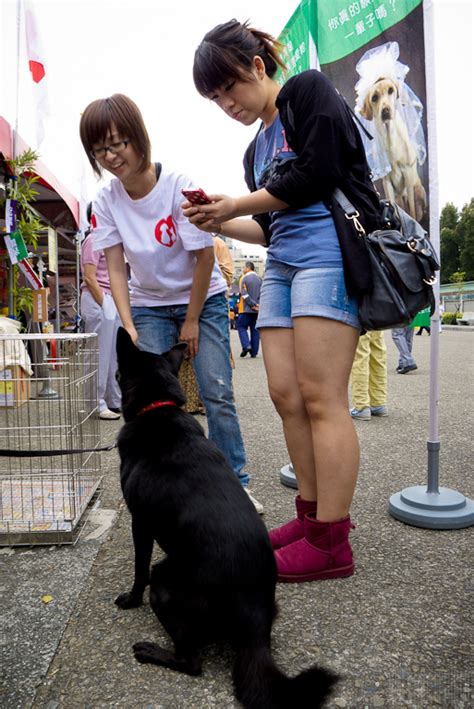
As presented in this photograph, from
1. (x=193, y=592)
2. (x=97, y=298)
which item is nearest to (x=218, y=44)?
(x=193, y=592)

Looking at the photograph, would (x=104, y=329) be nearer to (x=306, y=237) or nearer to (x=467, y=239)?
(x=306, y=237)

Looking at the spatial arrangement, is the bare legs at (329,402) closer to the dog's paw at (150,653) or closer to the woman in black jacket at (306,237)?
the woman in black jacket at (306,237)

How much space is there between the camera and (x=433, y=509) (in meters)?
2.52

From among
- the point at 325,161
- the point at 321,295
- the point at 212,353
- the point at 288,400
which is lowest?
the point at 288,400

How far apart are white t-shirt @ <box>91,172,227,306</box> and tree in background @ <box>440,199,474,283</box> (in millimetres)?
52802

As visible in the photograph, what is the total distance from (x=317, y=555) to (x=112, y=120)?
77.0 inches

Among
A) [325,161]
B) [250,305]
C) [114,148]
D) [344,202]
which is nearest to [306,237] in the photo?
[344,202]

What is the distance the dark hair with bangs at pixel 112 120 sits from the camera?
223 cm

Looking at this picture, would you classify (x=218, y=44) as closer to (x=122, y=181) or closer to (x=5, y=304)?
(x=122, y=181)

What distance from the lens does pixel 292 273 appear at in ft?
6.57

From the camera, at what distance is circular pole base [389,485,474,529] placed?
2465mm

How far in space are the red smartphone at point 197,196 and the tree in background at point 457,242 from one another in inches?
2101

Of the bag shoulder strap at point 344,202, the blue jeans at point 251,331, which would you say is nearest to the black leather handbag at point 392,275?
the bag shoulder strap at point 344,202

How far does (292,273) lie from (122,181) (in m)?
1.01
